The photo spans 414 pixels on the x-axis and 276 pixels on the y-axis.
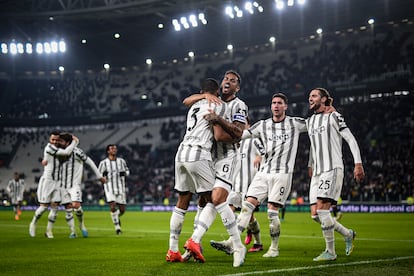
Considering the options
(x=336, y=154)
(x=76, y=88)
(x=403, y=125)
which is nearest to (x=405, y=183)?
(x=403, y=125)

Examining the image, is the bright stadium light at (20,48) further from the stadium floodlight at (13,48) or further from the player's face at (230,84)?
the player's face at (230,84)

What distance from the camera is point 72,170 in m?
16.5

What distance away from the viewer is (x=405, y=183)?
36.5 metres

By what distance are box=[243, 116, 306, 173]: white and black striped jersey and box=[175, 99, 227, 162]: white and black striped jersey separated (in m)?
1.91

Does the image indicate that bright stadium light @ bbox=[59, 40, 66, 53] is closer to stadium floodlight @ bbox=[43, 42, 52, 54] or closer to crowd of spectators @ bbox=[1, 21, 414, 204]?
stadium floodlight @ bbox=[43, 42, 52, 54]

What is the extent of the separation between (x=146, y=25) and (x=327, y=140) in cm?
4728

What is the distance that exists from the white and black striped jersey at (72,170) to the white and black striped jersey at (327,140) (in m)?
8.08

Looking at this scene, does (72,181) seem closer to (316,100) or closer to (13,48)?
(316,100)

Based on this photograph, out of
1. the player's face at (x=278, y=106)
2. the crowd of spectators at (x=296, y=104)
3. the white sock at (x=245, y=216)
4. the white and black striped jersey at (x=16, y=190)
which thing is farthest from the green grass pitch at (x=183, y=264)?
the crowd of spectators at (x=296, y=104)

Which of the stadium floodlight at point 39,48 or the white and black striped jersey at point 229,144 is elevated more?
the stadium floodlight at point 39,48

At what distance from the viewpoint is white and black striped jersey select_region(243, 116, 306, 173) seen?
414 inches

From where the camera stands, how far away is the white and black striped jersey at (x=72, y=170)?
646 inches

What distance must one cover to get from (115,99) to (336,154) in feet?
184

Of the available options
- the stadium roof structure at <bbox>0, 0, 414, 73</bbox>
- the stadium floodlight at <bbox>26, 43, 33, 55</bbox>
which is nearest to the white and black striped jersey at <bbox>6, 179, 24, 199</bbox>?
the stadium roof structure at <bbox>0, 0, 414, 73</bbox>
